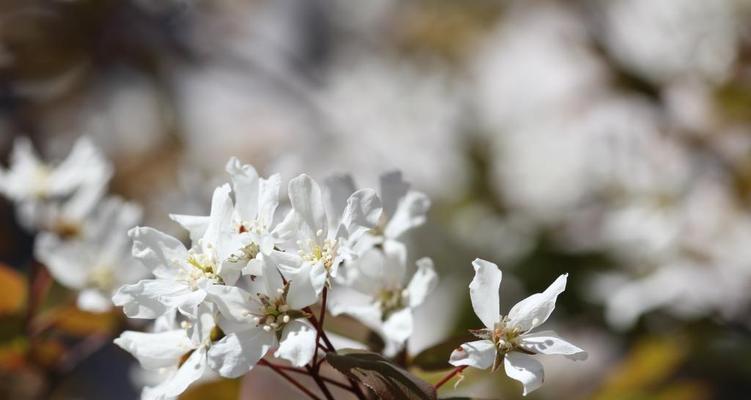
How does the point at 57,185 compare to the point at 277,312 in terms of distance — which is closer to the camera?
the point at 277,312

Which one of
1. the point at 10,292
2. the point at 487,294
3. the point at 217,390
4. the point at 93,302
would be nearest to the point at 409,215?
the point at 487,294

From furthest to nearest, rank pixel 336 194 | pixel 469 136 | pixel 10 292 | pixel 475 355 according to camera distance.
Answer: pixel 469 136 → pixel 10 292 → pixel 336 194 → pixel 475 355

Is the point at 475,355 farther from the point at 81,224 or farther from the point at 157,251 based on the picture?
the point at 81,224

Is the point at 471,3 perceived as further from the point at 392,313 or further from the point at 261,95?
the point at 392,313

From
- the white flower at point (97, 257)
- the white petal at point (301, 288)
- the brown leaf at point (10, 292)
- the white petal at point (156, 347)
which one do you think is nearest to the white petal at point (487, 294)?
the white petal at point (301, 288)

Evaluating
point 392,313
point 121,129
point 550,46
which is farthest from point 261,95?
point 392,313

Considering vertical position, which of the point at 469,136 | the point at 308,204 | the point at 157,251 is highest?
the point at 469,136

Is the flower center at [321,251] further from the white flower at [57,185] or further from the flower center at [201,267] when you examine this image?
the white flower at [57,185]
